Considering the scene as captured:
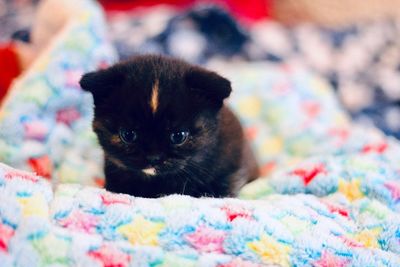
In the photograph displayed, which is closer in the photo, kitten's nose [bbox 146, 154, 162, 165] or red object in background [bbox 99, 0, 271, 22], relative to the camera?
kitten's nose [bbox 146, 154, 162, 165]

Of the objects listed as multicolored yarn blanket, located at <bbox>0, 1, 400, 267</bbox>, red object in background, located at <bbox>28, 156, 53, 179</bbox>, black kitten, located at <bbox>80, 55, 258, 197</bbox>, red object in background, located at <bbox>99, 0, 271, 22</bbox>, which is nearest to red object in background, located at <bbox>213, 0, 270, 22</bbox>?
red object in background, located at <bbox>99, 0, 271, 22</bbox>

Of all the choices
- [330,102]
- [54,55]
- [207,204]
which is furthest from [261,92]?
[207,204]

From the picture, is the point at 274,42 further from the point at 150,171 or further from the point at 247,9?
the point at 150,171

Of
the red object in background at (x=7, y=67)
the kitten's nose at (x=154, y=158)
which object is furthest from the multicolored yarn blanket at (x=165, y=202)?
the red object in background at (x=7, y=67)

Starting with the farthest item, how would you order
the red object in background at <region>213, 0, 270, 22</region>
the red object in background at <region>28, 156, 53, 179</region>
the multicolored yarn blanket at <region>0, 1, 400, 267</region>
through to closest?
the red object in background at <region>213, 0, 270, 22</region> → the red object in background at <region>28, 156, 53, 179</region> → the multicolored yarn blanket at <region>0, 1, 400, 267</region>

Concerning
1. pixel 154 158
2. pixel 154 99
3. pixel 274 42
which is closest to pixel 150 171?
pixel 154 158

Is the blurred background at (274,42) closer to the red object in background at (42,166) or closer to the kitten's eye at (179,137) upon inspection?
the red object in background at (42,166)

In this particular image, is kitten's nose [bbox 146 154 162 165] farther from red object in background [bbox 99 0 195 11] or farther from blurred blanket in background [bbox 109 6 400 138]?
red object in background [bbox 99 0 195 11]

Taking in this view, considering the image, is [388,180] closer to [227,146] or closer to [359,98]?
[227,146]
